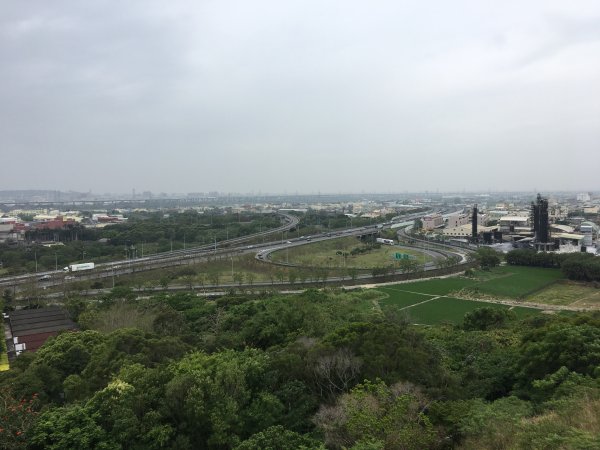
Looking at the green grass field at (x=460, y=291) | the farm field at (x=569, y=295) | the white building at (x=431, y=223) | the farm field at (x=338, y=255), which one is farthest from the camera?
the white building at (x=431, y=223)

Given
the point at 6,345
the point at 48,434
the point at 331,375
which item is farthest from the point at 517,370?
the point at 6,345

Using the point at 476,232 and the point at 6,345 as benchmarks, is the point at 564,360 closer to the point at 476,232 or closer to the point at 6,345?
the point at 6,345

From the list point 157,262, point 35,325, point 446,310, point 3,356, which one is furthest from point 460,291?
point 3,356

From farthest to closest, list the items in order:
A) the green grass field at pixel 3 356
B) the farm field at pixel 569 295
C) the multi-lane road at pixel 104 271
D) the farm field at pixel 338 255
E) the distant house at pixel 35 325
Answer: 1. the farm field at pixel 338 255
2. the multi-lane road at pixel 104 271
3. the farm field at pixel 569 295
4. the distant house at pixel 35 325
5. the green grass field at pixel 3 356

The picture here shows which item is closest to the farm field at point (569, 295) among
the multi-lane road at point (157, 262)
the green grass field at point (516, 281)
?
the green grass field at point (516, 281)

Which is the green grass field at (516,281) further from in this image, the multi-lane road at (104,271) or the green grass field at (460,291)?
the multi-lane road at (104,271)

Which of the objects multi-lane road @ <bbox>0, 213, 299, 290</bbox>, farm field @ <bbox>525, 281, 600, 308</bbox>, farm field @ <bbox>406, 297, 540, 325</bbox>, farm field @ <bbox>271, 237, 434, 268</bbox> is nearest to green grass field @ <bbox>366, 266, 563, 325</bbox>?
farm field @ <bbox>406, 297, 540, 325</bbox>

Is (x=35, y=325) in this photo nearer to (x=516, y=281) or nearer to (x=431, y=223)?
(x=516, y=281)
